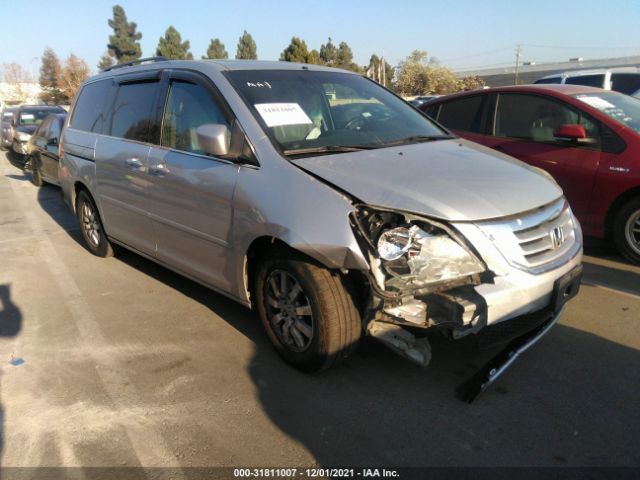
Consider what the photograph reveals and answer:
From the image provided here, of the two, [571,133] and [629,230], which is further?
[571,133]

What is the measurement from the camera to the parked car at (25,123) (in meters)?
13.5

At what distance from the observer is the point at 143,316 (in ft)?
14.0

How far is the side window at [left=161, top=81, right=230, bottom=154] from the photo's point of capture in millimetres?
3674

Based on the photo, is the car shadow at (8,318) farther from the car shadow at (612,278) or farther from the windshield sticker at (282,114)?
the car shadow at (612,278)

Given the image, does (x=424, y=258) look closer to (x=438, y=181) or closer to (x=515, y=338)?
(x=438, y=181)

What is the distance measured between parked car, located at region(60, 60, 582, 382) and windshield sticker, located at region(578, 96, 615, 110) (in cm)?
226

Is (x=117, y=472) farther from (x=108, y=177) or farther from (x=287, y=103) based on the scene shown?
(x=108, y=177)

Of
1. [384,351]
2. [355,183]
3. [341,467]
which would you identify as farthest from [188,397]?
[355,183]

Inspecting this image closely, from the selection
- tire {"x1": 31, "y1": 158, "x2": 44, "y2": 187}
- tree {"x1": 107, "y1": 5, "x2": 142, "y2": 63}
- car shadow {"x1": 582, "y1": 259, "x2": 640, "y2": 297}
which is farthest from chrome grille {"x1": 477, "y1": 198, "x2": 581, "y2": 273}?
tree {"x1": 107, "y1": 5, "x2": 142, "y2": 63}

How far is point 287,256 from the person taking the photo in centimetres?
306

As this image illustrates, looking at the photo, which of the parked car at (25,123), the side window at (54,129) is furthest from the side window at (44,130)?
the parked car at (25,123)

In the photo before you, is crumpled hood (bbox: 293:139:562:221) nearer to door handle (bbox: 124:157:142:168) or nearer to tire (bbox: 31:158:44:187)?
door handle (bbox: 124:157:142:168)

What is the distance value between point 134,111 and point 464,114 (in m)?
3.87

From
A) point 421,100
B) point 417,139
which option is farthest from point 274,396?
point 421,100
